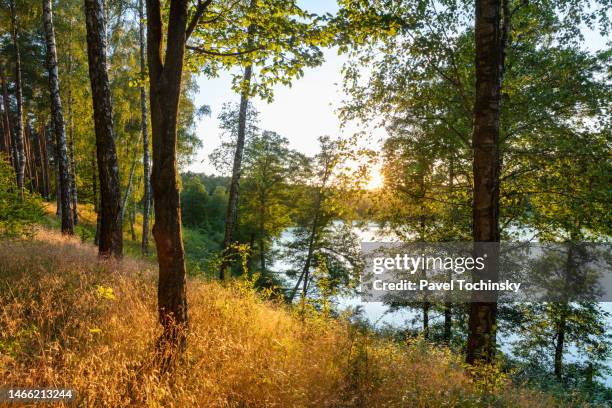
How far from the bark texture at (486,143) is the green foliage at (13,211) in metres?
9.78

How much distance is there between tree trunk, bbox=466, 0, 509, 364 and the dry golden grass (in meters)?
0.78

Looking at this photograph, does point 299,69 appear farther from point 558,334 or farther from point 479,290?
point 558,334

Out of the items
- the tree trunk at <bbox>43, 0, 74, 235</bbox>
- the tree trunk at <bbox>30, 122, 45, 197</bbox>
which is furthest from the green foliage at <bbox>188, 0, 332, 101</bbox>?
the tree trunk at <bbox>30, 122, 45, 197</bbox>

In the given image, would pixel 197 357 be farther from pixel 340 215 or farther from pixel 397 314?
pixel 397 314

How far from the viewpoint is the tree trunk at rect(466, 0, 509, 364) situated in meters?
4.48

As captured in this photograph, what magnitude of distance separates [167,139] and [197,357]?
2.24 m

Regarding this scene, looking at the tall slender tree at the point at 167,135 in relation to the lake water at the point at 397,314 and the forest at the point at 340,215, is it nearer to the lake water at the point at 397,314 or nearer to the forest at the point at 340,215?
the forest at the point at 340,215

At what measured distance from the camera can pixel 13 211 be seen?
27.2 feet

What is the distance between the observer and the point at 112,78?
17.3m

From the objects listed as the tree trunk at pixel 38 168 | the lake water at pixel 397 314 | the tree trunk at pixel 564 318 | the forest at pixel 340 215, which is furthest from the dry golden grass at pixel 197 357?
the tree trunk at pixel 38 168

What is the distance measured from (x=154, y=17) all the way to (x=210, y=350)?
3.42 m

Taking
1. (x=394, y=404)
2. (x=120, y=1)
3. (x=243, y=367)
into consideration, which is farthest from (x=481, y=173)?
(x=120, y=1)

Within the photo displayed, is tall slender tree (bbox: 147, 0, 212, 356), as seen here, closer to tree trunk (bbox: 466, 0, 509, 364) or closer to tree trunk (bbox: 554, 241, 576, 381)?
tree trunk (bbox: 466, 0, 509, 364)

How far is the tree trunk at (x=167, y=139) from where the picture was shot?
131 inches
